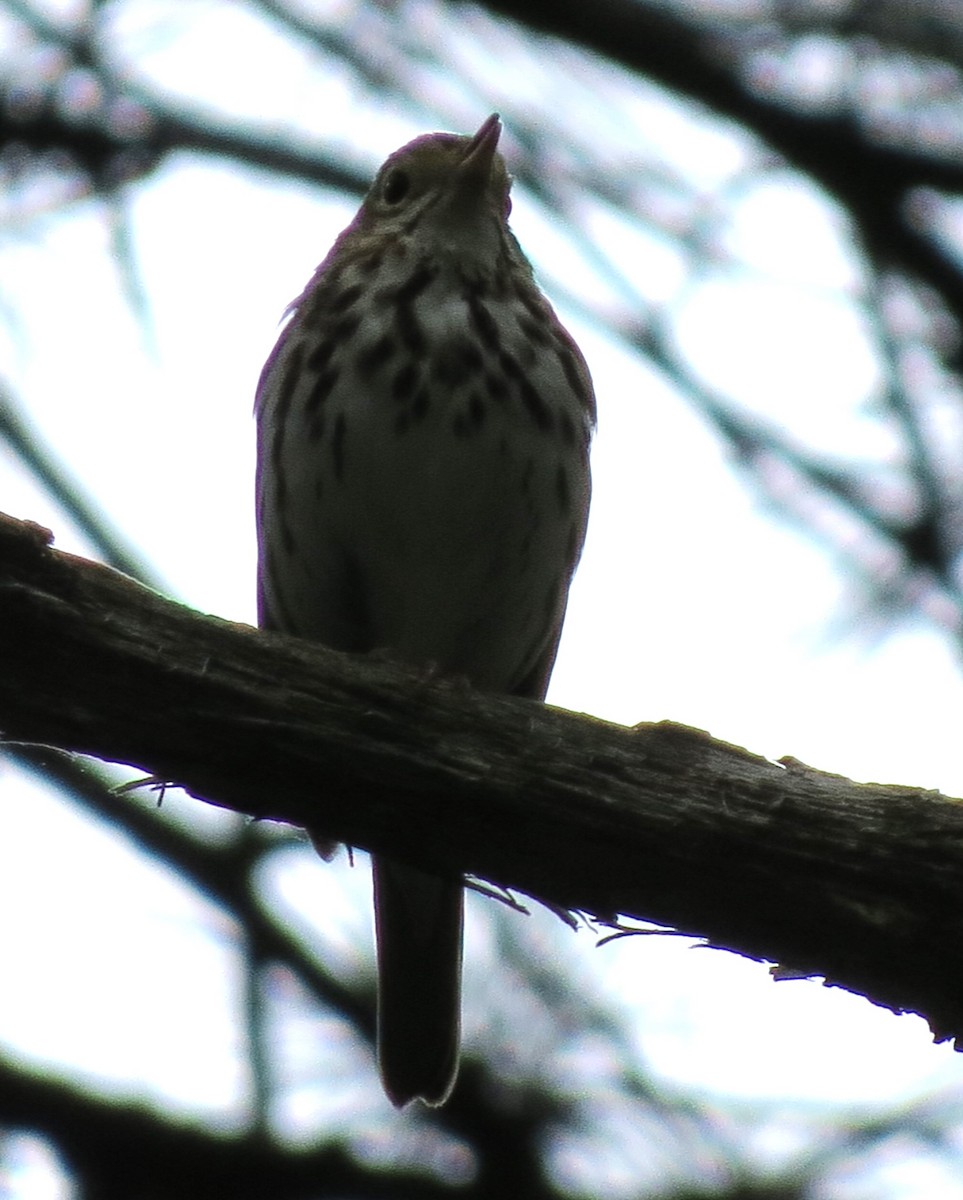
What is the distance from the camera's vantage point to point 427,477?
5.15 meters

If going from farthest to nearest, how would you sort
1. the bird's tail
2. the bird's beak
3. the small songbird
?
the bird's beak
the bird's tail
the small songbird

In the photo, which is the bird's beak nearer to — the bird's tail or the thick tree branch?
the bird's tail

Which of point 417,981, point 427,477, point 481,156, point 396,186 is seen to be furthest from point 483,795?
point 396,186

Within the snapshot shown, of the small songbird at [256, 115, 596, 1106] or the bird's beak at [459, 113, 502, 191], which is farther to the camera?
the bird's beak at [459, 113, 502, 191]

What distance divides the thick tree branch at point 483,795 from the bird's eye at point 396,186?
2.45 metres

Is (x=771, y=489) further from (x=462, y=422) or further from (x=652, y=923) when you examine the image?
(x=652, y=923)

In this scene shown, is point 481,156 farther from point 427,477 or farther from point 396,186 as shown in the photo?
point 427,477

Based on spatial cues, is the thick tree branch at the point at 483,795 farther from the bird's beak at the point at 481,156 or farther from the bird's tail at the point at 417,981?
the bird's beak at the point at 481,156

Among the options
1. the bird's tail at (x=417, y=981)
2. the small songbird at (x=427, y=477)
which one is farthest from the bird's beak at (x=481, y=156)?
the bird's tail at (x=417, y=981)

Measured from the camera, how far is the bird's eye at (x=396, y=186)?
19.6ft

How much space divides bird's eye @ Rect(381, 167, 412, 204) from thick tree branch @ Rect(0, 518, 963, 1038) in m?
2.45

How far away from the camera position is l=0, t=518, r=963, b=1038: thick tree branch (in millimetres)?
3705

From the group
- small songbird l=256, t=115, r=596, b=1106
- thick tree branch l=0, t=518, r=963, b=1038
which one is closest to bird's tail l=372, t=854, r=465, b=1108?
small songbird l=256, t=115, r=596, b=1106

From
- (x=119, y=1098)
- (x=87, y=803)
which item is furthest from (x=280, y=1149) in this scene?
(x=87, y=803)
